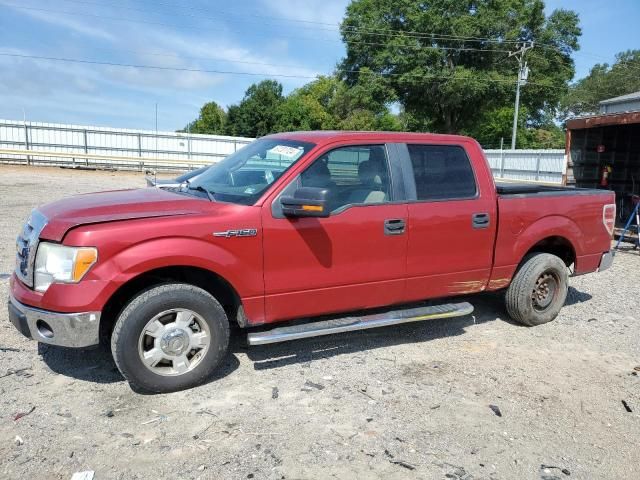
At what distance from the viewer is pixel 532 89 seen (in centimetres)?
4372

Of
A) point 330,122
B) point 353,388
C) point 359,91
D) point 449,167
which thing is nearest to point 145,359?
point 353,388

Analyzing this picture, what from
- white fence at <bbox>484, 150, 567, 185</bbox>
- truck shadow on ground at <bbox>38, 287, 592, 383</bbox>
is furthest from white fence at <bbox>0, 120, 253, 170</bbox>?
truck shadow on ground at <bbox>38, 287, 592, 383</bbox>

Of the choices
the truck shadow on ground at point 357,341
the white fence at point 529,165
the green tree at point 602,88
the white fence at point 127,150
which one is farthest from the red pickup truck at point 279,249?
the green tree at point 602,88

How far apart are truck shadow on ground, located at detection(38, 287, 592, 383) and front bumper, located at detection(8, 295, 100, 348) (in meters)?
0.60

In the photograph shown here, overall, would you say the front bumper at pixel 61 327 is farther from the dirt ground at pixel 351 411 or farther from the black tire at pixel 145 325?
the dirt ground at pixel 351 411

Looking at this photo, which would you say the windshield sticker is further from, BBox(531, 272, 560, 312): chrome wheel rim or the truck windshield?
BBox(531, 272, 560, 312): chrome wheel rim

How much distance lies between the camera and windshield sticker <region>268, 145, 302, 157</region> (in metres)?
4.41

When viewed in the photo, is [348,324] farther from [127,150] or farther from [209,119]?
[209,119]

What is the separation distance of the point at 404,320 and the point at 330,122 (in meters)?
67.3

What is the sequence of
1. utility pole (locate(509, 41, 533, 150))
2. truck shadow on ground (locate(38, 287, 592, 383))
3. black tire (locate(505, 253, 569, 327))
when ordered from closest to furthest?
truck shadow on ground (locate(38, 287, 592, 383)) < black tire (locate(505, 253, 569, 327)) < utility pole (locate(509, 41, 533, 150))

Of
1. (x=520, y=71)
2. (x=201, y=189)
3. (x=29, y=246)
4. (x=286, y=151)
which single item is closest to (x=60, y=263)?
(x=29, y=246)

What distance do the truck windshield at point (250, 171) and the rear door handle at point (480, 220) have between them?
Answer: 1667mm

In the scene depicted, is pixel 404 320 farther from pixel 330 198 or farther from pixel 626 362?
pixel 626 362

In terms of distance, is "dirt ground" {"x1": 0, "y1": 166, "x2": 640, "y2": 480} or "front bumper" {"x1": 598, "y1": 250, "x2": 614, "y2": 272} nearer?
"dirt ground" {"x1": 0, "y1": 166, "x2": 640, "y2": 480}
